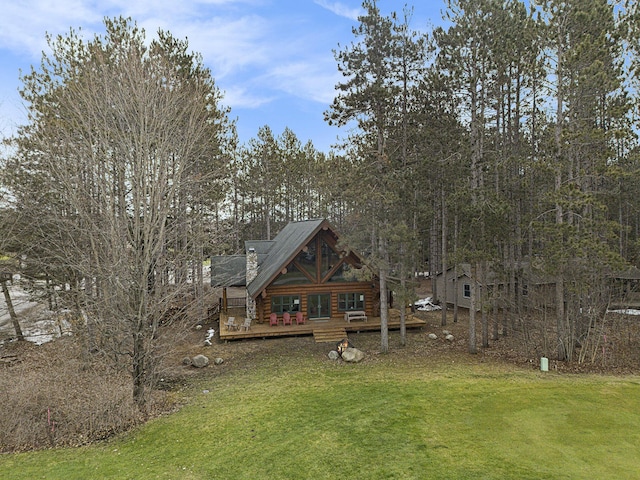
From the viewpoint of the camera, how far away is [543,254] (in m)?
12.5

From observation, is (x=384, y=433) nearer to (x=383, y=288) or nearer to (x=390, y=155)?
(x=383, y=288)

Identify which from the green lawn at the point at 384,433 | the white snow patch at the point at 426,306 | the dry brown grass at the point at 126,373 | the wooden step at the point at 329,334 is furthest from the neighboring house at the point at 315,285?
the green lawn at the point at 384,433

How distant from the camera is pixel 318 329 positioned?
682 inches

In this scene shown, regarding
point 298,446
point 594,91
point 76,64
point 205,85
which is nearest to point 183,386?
point 298,446

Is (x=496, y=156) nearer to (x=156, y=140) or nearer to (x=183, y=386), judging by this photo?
(x=156, y=140)

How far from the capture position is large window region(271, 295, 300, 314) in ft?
61.2

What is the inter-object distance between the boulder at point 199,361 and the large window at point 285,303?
5.16m

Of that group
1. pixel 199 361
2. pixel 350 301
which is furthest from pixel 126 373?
pixel 350 301

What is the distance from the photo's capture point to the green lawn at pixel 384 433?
695cm

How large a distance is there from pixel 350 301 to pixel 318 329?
2808 millimetres

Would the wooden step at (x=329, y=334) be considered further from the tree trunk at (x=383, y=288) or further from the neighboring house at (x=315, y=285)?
the tree trunk at (x=383, y=288)

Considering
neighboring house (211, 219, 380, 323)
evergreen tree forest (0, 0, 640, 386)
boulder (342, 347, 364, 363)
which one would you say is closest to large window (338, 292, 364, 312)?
neighboring house (211, 219, 380, 323)

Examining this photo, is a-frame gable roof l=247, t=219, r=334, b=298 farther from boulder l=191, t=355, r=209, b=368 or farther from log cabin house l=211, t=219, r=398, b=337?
boulder l=191, t=355, r=209, b=368

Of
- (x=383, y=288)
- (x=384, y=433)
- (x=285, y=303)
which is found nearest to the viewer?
(x=384, y=433)
